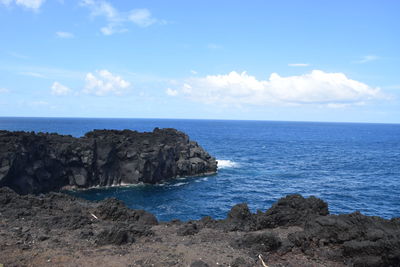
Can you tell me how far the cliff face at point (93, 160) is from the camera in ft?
187

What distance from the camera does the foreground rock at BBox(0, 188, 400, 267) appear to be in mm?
17531

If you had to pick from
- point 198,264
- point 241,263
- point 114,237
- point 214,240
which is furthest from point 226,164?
point 198,264

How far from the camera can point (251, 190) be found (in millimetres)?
61938

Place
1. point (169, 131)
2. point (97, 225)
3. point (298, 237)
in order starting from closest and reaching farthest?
point (298, 237)
point (97, 225)
point (169, 131)

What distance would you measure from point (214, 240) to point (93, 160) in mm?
49186

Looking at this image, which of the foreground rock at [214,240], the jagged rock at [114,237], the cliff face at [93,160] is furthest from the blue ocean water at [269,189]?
the jagged rock at [114,237]

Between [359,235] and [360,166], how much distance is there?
76310 mm

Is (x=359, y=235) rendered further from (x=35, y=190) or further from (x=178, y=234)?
(x=35, y=190)

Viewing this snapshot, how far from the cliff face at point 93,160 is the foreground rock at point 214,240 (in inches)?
1338

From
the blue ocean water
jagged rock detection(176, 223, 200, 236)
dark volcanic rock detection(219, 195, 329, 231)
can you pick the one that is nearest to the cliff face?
the blue ocean water

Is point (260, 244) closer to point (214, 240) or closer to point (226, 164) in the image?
point (214, 240)

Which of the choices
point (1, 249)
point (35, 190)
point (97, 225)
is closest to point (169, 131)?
point (35, 190)

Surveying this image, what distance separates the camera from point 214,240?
70.0 feet

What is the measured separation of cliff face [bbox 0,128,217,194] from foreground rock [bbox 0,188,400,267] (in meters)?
34.0
